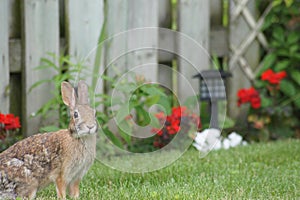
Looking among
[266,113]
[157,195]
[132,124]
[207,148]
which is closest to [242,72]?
[266,113]

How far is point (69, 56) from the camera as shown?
231 inches

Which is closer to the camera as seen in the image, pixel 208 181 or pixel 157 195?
pixel 157 195

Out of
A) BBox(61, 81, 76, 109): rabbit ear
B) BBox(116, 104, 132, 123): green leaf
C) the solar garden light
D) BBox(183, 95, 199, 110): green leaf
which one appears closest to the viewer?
BBox(61, 81, 76, 109): rabbit ear

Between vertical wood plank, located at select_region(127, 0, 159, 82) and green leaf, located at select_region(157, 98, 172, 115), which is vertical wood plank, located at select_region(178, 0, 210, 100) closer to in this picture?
vertical wood plank, located at select_region(127, 0, 159, 82)

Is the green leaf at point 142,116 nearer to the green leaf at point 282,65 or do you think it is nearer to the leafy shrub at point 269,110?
the leafy shrub at point 269,110

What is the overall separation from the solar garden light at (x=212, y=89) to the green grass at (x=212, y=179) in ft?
2.09

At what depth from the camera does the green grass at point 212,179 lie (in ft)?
13.2

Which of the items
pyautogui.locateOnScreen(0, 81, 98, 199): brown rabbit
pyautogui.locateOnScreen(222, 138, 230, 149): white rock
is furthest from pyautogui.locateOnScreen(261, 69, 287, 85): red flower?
pyautogui.locateOnScreen(0, 81, 98, 199): brown rabbit

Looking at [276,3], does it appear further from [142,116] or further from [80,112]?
[80,112]

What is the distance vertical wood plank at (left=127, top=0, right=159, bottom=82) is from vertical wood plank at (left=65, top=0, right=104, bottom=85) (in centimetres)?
38

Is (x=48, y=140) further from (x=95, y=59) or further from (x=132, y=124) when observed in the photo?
(x=95, y=59)

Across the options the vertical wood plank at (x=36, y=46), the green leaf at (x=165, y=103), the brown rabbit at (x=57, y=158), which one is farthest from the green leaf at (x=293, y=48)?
the brown rabbit at (x=57, y=158)

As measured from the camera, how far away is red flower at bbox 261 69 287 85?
6.70 metres

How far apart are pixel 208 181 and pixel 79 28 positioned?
2.14 m
